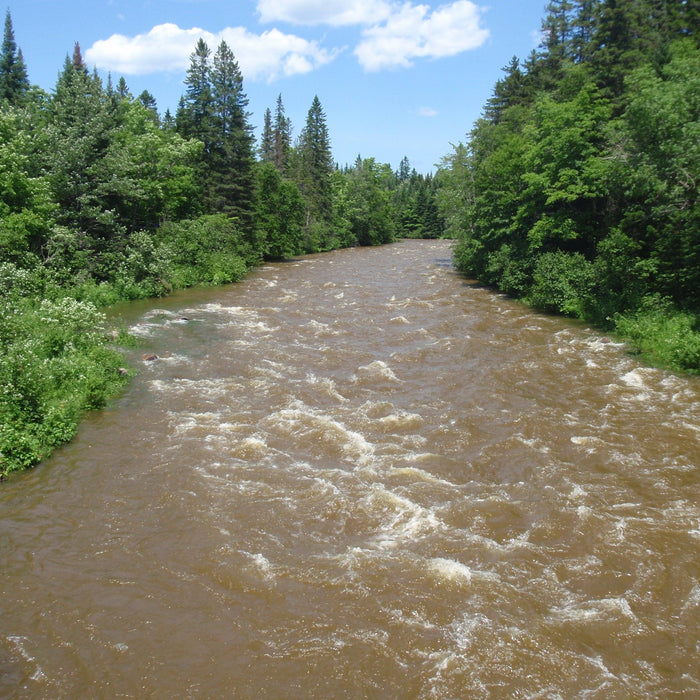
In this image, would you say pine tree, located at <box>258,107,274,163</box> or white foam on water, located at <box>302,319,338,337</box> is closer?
white foam on water, located at <box>302,319,338,337</box>

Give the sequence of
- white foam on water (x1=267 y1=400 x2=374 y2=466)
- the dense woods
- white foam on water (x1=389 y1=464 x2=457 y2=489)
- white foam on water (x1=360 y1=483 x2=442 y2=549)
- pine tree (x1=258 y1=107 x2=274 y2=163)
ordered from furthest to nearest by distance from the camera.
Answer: pine tree (x1=258 y1=107 x2=274 y2=163) → the dense woods → white foam on water (x1=267 y1=400 x2=374 y2=466) → white foam on water (x1=389 y1=464 x2=457 y2=489) → white foam on water (x1=360 y1=483 x2=442 y2=549)

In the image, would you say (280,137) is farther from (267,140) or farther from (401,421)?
(401,421)

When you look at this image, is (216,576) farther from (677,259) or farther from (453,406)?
(677,259)

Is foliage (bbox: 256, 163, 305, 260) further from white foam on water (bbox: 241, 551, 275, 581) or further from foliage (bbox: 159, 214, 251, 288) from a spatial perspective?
white foam on water (bbox: 241, 551, 275, 581)

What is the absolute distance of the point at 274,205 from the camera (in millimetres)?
51344

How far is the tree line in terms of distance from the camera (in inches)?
556

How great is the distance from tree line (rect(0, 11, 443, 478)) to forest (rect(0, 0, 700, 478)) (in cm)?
9

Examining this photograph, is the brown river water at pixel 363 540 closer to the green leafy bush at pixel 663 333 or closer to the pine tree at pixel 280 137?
the green leafy bush at pixel 663 333

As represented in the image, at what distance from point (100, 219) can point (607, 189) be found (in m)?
24.6

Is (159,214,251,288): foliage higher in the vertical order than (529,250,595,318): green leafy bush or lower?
higher

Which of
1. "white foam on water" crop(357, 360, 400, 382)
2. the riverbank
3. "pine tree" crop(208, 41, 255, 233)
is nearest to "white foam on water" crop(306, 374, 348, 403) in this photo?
"white foam on water" crop(357, 360, 400, 382)

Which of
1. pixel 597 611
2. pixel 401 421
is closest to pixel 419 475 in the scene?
pixel 401 421

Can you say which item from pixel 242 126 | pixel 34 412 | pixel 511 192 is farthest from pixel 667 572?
pixel 242 126

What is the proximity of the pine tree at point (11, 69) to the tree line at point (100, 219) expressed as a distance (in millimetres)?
125
